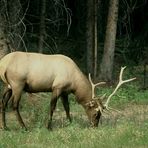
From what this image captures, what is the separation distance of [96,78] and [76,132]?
931 centimetres

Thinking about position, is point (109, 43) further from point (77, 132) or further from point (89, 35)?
point (77, 132)

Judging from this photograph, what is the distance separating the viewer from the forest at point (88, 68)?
31.0 ft

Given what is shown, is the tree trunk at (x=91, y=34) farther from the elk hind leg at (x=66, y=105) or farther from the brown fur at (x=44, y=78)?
the brown fur at (x=44, y=78)

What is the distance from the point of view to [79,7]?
24.5 m

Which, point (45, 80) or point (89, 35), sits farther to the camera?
point (89, 35)

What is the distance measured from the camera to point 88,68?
20062 millimetres

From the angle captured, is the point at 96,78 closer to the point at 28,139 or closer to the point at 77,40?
the point at 77,40

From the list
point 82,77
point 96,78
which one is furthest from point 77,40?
point 82,77

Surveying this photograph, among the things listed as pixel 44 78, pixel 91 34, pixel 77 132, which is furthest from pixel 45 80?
pixel 91 34

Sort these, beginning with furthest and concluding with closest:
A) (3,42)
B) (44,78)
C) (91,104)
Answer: (3,42) < (91,104) < (44,78)

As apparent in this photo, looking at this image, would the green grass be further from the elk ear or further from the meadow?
the elk ear

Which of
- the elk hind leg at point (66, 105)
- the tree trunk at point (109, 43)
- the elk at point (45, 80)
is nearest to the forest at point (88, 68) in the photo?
the tree trunk at point (109, 43)

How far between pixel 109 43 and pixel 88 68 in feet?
5.17

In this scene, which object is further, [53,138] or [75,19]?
[75,19]
